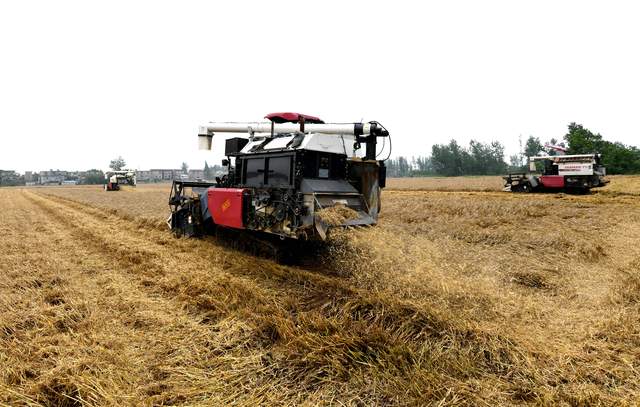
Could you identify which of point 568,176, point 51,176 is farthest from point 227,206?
point 51,176

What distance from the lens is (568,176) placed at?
19312 millimetres

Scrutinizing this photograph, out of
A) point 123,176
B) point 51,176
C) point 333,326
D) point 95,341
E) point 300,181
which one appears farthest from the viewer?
point 51,176

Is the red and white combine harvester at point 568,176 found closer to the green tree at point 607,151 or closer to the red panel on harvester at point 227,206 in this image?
the red panel on harvester at point 227,206

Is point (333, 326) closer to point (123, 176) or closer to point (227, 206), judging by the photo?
point (227, 206)

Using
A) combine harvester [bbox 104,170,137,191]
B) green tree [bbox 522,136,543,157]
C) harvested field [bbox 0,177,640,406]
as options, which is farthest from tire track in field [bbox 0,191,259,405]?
green tree [bbox 522,136,543,157]

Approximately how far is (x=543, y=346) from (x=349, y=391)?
1.82 metres

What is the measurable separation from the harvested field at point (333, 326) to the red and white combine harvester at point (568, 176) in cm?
1451

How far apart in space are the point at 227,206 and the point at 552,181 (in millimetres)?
19029

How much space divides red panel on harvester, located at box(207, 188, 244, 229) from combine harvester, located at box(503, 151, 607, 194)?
60.7 feet

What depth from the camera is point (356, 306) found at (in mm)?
4066

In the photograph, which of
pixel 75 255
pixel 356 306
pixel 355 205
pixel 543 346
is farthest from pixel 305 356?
pixel 75 255

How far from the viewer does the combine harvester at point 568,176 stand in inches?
738

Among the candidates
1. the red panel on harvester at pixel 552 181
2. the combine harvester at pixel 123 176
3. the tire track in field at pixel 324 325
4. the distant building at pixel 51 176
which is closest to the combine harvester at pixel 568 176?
the red panel on harvester at pixel 552 181

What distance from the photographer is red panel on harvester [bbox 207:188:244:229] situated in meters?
6.94
